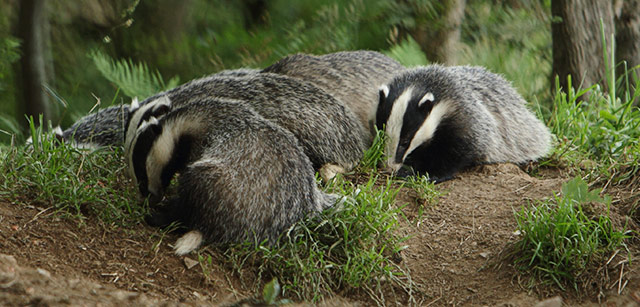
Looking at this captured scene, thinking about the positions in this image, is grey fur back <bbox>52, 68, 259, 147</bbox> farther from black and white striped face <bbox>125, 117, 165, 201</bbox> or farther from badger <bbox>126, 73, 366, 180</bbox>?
black and white striped face <bbox>125, 117, 165, 201</bbox>

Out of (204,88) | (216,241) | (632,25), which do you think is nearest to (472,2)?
(632,25)

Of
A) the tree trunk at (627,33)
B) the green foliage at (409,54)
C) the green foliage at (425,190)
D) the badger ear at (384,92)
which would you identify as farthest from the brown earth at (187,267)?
the tree trunk at (627,33)

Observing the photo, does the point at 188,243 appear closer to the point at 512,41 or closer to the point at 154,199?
the point at 154,199

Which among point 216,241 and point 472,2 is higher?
point 216,241

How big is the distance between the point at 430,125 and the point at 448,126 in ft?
0.60

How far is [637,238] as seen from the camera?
Answer: 3.32 metres

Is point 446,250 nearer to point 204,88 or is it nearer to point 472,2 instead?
point 204,88

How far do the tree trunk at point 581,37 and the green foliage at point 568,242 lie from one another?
2.80m

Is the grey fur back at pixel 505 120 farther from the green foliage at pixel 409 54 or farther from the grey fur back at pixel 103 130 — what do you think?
the grey fur back at pixel 103 130

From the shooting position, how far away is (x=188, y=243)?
3.20m

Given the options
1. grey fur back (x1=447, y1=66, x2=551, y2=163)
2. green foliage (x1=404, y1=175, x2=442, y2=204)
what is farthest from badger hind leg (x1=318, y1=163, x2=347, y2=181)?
grey fur back (x1=447, y1=66, x2=551, y2=163)

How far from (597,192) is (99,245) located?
8.10 feet

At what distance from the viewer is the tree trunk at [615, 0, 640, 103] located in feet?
20.8

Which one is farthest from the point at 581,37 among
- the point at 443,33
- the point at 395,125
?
the point at 395,125
